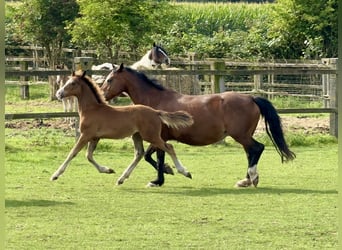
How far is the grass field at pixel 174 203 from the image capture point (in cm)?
662

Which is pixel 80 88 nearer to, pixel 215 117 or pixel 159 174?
pixel 159 174

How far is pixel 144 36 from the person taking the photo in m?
25.5

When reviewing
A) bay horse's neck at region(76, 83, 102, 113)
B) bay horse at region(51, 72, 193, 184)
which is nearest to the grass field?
bay horse at region(51, 72, 193, 184)

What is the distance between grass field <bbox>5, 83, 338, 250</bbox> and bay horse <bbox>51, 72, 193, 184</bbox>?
439 mm

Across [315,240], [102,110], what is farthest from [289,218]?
[102,110]

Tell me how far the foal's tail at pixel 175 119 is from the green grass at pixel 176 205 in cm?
73

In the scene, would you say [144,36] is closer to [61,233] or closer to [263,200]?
[263,200]

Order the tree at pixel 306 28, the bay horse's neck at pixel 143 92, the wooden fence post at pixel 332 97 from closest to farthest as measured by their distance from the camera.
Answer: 1. the bay horse's neck at pixel 143 92
2. the wooden fence post at pixel 332 97
3. the tree at pixel 306 28

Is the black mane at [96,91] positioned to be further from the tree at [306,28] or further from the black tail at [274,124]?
the tree at [306,28]

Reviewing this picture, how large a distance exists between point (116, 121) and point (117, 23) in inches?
563

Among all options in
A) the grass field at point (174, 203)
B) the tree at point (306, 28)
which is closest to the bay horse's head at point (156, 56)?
the grass field at point (174, 203)

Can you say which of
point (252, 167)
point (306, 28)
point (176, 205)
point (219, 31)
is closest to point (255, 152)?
point (252, 167)

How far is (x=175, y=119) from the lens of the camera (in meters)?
10.2

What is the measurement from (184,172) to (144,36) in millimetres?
15487
